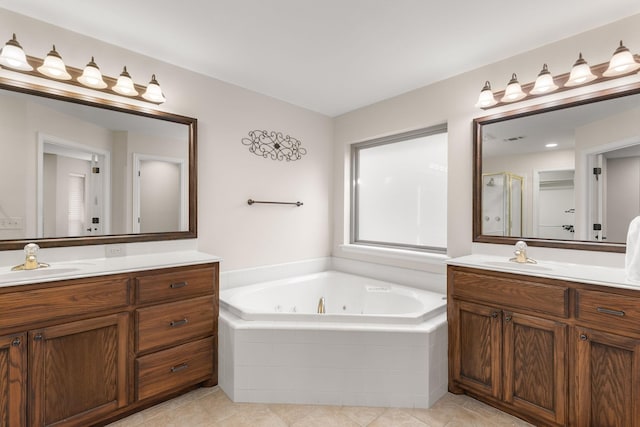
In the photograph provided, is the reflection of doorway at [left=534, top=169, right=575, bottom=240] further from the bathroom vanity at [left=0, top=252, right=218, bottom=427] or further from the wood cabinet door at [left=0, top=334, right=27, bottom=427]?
the wood cabinet door at [left=0, top=334, right=27, bottom=427]

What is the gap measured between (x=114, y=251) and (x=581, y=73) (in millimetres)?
3285

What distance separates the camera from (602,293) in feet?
5.08

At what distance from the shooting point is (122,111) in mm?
2184

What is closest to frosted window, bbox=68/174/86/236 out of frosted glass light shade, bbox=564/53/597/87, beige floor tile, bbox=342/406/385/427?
beige floor tile, bbox=342/406/385/427

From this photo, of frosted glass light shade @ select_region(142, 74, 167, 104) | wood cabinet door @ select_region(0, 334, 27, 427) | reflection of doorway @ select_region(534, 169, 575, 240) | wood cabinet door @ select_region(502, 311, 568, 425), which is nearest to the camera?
wood cabinet door @ select_region(0, 334, 27, 427)

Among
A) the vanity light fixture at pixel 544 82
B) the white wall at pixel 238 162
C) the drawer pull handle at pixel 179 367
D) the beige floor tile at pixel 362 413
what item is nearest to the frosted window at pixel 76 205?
the white wall at pixel 238 162

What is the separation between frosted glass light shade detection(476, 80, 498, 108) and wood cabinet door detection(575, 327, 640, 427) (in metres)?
1.59

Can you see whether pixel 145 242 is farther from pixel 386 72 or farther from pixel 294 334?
pixel 386 72

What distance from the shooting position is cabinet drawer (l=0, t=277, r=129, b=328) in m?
1.46

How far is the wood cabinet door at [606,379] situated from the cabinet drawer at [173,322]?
2243 millimetres

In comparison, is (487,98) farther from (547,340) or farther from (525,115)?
(547,340)

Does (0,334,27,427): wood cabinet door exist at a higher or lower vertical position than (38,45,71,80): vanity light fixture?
lower

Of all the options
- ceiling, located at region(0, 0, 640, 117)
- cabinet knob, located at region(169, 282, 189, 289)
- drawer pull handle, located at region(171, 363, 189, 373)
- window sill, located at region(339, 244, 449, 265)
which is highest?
ceiling, located at region(0, 0, 640, 117)

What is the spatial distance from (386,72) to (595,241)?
6.37 feet
